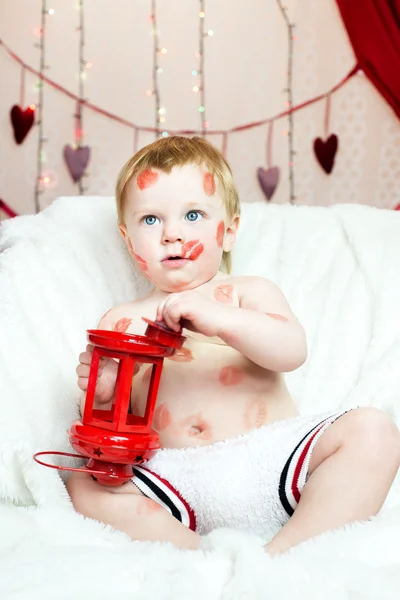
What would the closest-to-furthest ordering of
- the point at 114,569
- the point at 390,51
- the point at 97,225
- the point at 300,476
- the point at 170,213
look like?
the point at 114,569
the point at 300,476
the point at 170,213
the point at 97,225
the point at 390,51

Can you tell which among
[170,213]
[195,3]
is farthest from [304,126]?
[170,213]

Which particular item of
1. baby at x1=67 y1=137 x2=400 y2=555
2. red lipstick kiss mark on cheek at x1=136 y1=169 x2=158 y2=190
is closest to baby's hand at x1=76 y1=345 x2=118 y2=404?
baby at x1=67 y1=137 x2=400 y2=555

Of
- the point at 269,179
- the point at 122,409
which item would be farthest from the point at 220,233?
the point at 269,179

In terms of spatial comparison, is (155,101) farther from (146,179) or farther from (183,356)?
(183,356)

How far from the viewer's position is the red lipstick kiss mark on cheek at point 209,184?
118cm

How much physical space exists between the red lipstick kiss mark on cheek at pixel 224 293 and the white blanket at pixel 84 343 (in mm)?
266

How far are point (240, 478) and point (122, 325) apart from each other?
0.34 metres

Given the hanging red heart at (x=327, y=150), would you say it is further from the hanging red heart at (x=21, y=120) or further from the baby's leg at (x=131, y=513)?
the baby's leg at (x=131, y=513)

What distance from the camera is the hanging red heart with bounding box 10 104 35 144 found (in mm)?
2145

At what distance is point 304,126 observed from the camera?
219cm

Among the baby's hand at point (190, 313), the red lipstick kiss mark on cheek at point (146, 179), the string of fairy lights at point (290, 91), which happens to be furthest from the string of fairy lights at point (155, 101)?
the baby's hand at point (190, 313)

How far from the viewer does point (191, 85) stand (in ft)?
7.16

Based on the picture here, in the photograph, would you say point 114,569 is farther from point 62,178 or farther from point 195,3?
point 195,3

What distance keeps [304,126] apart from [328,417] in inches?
54.5
